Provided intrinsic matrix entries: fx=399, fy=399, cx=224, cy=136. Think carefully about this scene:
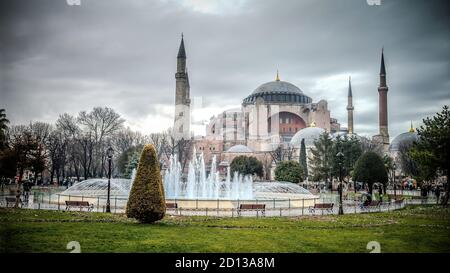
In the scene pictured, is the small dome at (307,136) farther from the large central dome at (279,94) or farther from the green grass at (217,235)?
the green grass at (217,235)

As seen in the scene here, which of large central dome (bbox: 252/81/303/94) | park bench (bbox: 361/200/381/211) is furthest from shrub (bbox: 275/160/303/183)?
large central dome (bbox: 252/81/303/94)

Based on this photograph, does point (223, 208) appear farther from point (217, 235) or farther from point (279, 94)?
point (279, 94)

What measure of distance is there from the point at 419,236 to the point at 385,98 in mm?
38903

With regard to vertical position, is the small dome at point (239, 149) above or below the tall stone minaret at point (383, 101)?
below

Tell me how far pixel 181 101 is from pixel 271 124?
1782 centimetres

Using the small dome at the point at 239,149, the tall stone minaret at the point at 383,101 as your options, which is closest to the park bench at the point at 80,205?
the small dome at the point at 239,149

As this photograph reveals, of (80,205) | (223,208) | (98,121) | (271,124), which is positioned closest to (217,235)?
(223,208)

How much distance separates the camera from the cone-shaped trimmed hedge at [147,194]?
8.13 m

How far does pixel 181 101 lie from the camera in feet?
130

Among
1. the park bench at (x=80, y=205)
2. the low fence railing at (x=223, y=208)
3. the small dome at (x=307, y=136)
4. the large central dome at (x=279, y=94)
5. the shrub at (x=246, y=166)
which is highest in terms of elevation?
the large central dome at (x=279, y=94)

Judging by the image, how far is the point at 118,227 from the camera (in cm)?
780

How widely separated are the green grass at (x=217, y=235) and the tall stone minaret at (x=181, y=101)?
30.5m

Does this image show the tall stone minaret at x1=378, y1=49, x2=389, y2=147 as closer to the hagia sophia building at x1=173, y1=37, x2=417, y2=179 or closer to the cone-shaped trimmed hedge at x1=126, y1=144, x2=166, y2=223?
the hagia sophia building at x1=173, y1=37, x2=417, y2=179
